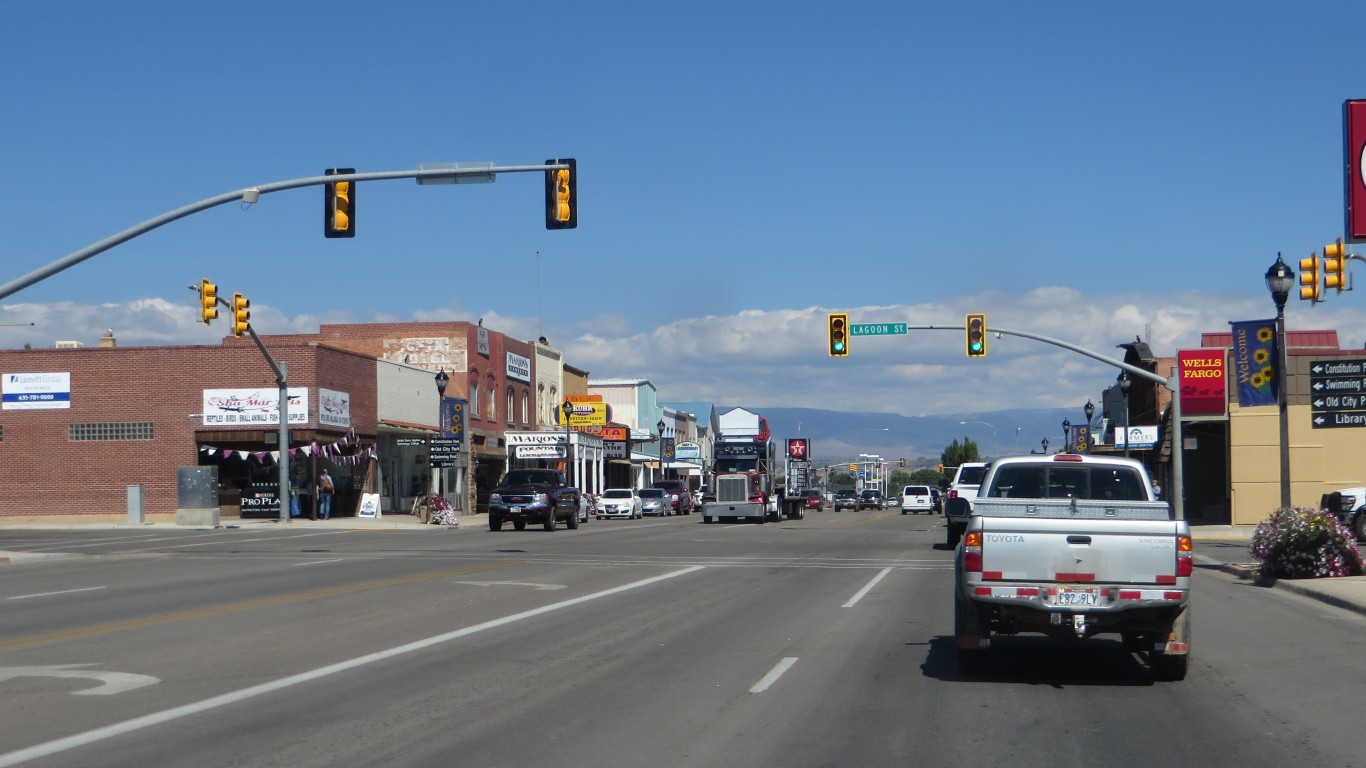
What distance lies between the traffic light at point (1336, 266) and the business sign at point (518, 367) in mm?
56290

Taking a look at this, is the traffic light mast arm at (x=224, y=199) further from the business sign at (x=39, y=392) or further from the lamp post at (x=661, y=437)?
the lamp post at (x=661, y=437)

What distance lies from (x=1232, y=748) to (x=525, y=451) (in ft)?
204

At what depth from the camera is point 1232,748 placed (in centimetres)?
906

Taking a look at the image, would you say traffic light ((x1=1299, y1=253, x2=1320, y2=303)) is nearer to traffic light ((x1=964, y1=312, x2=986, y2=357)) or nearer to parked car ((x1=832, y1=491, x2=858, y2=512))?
traffic light ((x1=964, y1=312, x2=986, y2=357))

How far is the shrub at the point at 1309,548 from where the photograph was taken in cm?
2298

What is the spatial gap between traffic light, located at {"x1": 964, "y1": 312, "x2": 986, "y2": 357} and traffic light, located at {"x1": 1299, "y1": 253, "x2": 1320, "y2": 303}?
32.7 ft

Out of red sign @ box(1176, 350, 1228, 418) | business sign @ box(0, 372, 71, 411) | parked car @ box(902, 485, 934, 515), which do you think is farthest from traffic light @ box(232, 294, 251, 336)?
parked car @ box(902, 485, 934, 515)

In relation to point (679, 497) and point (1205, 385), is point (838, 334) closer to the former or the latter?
point (1205, 385)

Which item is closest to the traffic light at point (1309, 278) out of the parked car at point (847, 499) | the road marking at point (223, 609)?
the road marking at point (223, 609)

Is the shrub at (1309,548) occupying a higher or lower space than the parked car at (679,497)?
higher

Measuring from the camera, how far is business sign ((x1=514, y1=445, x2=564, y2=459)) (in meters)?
70.1

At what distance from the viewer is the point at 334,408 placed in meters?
55.6

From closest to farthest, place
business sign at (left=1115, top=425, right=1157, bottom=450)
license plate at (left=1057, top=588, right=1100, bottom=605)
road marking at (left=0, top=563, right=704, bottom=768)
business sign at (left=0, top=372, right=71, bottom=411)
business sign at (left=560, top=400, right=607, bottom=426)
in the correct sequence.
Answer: road marking at (left=0, top=563, right=704, bottom=768)
license plate at (left=1057, top=588, right=1100, bottom=605)
business sign at (left=1115, top=425, right=1157, bottom=450)
business sign at (left=0, top=372, right=71, bottom=411)
business sign at (left=560, top=400, right=607, bottom=426)

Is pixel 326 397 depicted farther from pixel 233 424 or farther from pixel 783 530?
pixel 783 530
